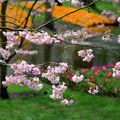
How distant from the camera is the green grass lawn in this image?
32.0ft

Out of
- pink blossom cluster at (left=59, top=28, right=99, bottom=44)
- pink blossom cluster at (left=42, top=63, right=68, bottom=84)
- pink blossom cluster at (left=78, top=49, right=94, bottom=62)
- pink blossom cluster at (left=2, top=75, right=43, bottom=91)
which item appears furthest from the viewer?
pink blossom cluster at (left=59, top=28, right=99, bottom=44)

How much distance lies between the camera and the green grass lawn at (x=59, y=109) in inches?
384

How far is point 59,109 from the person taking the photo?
10.4 metres

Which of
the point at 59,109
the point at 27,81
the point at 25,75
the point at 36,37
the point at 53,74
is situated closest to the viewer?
the point at 36,37

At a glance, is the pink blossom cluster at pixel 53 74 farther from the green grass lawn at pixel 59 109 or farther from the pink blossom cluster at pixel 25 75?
the green grass lawn at pixel 59 109

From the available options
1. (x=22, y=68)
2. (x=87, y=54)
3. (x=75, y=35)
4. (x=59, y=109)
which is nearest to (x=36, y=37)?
(x=22, y=68)

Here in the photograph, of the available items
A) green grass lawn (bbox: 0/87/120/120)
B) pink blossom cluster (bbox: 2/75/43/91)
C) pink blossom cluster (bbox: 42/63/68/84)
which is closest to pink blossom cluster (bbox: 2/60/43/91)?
pink blossom cluster (bbox: 2/75/43/91)

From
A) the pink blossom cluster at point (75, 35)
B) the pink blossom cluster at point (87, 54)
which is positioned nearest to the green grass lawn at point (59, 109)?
the pink blossom cluster at point (75, 35)

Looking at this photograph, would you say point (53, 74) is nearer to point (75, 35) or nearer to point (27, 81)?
point (27, 81)

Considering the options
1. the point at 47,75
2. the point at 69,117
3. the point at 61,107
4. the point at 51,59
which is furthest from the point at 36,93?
the point at 51,59

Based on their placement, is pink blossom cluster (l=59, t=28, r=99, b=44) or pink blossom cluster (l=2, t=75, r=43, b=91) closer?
pink blossom cluster (l=2, t=75, r=43, b=91)

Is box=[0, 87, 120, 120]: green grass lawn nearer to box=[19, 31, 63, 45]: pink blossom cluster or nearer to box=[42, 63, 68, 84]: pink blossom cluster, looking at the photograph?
box=[42, 63, 68, 84]: pink blossom cluster

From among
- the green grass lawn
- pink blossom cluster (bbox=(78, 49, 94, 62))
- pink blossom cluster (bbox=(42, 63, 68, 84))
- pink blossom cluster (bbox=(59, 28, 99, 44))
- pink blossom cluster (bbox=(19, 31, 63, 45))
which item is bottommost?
the green grass lawn

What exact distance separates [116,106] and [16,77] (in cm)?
493
